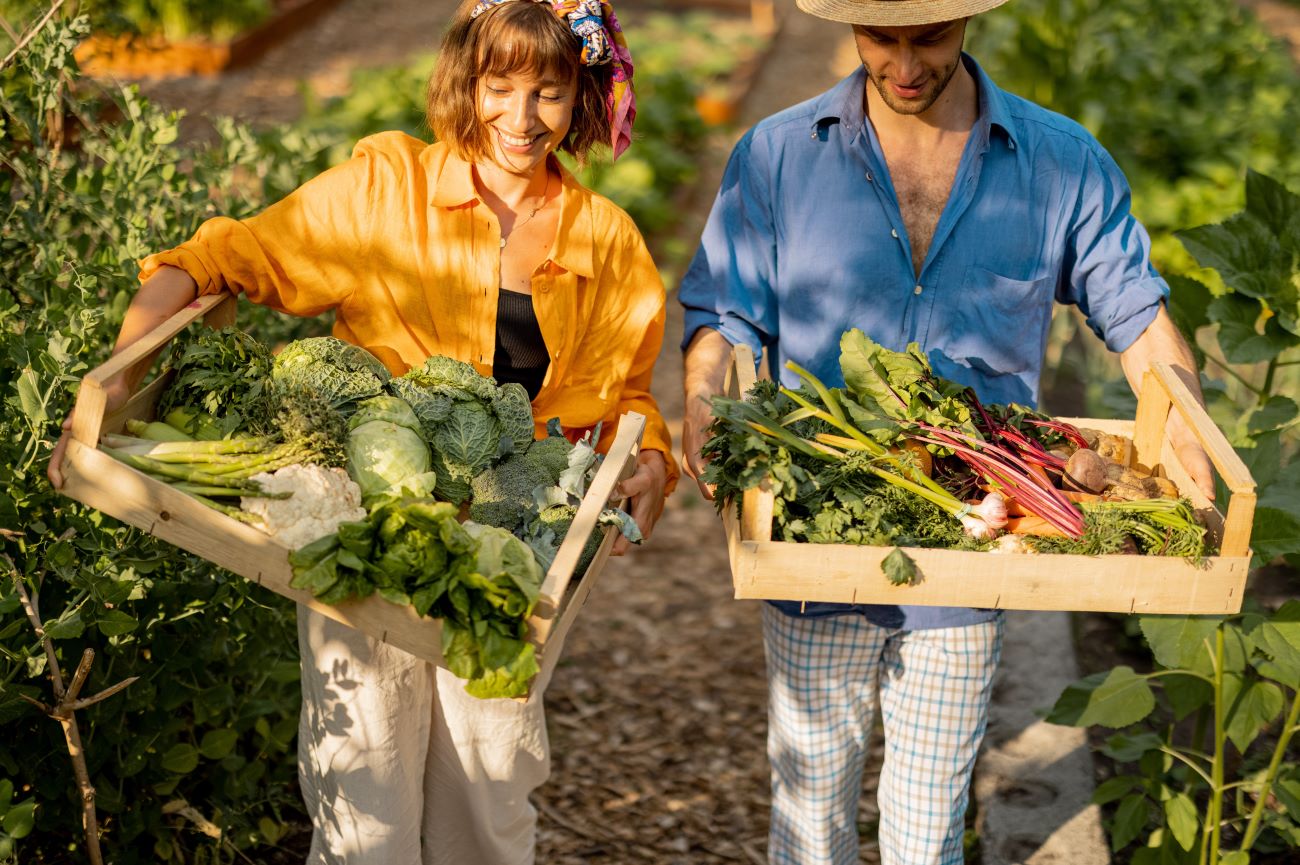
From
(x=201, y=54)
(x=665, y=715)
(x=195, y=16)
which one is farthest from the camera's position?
(x=195, y=16)

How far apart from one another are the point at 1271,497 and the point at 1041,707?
4.49 feet

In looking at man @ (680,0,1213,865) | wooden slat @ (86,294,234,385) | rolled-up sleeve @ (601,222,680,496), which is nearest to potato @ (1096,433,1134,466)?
man @ (680,0,1213,865)

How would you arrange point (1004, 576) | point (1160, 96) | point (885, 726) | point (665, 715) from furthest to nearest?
point (1160, 96) < point (665, 715) < point (885, 726) < point (1004, 576)

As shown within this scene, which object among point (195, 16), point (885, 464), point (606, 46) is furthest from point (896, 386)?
point (195, 16)

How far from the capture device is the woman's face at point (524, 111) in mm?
2852

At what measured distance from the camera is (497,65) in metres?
2.83

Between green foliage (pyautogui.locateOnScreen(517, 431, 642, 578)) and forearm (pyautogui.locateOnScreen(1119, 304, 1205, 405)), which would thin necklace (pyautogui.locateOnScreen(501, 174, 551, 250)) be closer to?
green foliage (pyautogui.locateOnScreen(517, 431, 642, 578))

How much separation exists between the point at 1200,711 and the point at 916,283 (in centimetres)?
152

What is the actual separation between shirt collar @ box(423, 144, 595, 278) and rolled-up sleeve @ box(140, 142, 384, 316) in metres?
0.13

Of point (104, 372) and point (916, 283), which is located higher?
point (104, 372)

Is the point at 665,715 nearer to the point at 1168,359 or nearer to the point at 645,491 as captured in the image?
the point at 645,491

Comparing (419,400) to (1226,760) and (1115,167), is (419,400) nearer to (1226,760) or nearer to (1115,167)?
(1115,167)

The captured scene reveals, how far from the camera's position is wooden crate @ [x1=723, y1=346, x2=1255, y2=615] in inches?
100

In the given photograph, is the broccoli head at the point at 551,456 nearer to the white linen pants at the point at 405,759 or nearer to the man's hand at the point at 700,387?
the man's hand at the point at 700,387
